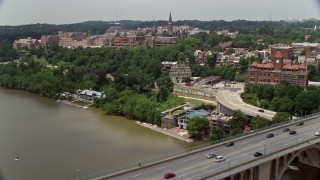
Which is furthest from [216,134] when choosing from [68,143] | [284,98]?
[68,143]

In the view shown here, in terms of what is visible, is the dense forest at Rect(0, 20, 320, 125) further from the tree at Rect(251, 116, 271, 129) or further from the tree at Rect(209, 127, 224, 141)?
the tree at Rect(209, 127, 224, 141)

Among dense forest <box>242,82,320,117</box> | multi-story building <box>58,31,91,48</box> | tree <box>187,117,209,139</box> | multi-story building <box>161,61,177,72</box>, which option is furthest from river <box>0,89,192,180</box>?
multi-story building <box>58,31,91,48</box>

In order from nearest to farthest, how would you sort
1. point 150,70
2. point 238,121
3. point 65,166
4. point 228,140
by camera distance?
point 228,140, point 65,166, point 238,121, point 150,70

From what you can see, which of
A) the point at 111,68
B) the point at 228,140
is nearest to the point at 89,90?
the point at 111,68

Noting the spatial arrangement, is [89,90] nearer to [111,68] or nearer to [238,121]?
[111,68]

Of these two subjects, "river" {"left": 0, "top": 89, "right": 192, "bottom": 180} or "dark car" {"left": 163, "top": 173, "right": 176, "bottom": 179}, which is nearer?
"dark car" {"left": 163, "top": 173, "right": 176, "bottom": 179}

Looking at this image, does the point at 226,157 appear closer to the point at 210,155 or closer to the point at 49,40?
the point at 210,155
